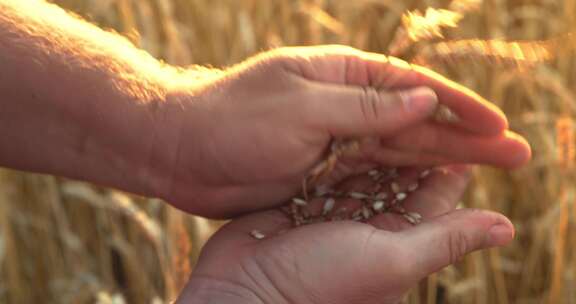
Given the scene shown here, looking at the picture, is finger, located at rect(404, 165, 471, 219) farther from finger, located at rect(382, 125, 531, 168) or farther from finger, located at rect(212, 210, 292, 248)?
finger, located at rect(212, 210, 292, 248)

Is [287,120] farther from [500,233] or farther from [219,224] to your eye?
[219,224]

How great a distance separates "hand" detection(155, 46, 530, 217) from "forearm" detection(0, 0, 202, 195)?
39mm

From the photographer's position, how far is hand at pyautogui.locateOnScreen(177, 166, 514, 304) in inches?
55.0

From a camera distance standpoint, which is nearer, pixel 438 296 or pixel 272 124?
pixel 272 124

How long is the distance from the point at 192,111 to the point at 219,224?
0.47m

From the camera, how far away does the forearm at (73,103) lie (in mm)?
1450

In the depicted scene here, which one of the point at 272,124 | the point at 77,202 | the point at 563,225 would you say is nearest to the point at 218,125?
the point at 272,124

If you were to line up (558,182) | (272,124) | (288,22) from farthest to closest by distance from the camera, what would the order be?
(288,22), (558,182), (272,124)

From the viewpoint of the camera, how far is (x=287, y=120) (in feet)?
4.82

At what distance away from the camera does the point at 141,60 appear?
1.57 meters

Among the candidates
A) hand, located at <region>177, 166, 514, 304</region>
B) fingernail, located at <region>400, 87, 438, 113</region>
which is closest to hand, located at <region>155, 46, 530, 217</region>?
fingernail, located at <region>400, 87, 438, 113</region>

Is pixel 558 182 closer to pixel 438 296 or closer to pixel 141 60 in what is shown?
pixel 438 296

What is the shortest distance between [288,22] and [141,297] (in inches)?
27.6

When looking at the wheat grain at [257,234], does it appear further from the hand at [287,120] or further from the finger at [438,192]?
the finger at [438,192]
